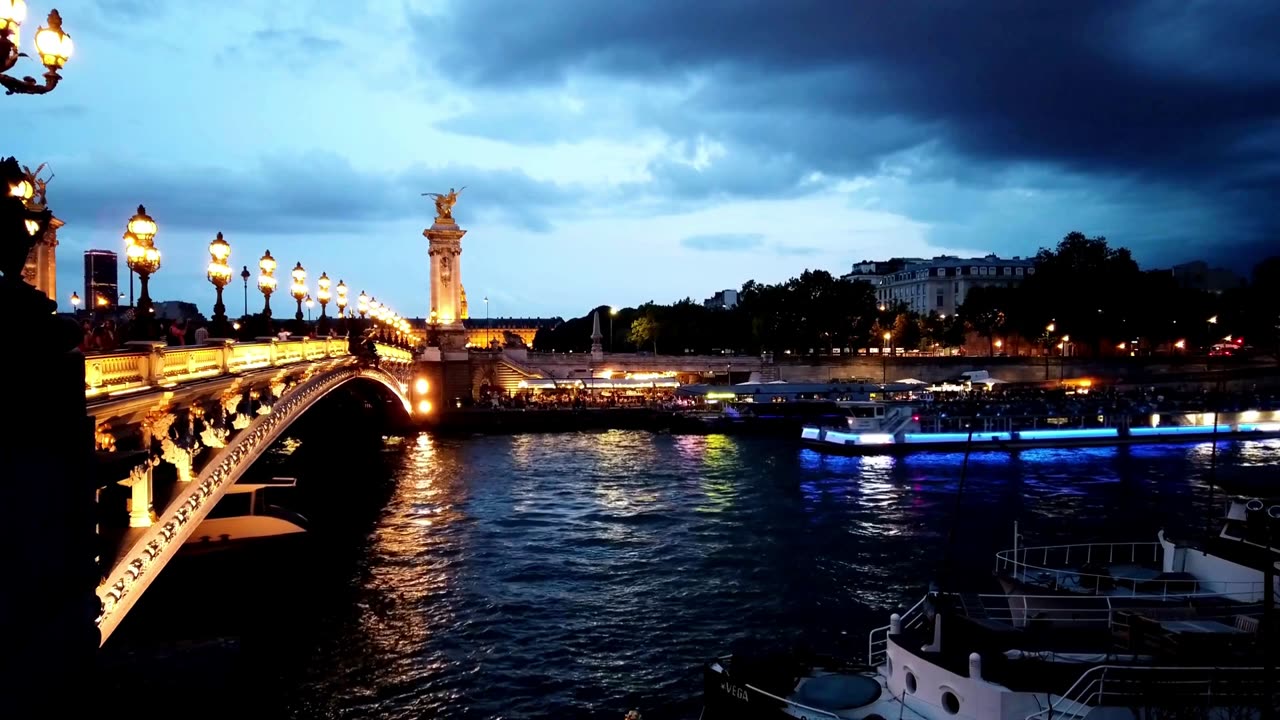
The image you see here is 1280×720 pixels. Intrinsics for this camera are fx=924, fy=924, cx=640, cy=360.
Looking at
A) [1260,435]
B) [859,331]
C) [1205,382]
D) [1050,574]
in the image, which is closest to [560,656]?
[1050,574]

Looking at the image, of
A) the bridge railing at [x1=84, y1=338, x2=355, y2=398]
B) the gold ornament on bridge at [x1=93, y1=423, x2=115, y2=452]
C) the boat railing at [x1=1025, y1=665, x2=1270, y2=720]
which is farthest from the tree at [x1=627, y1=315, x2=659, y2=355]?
the boat railing at [x1=1025, y1=665, x2=1270, y2=720]

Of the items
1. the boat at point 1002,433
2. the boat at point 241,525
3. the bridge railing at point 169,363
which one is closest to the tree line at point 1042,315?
the boat at point 1002,433

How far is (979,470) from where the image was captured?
4025 centimetres

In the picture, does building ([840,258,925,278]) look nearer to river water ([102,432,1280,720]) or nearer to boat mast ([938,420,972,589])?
river water ([102,432,1280,720])

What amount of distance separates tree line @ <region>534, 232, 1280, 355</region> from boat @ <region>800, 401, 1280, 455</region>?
28397 mm

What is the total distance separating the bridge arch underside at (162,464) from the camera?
1079cm

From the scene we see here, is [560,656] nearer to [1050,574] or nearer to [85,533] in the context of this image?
[1050,574]

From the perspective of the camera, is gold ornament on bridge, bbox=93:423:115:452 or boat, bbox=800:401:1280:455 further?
boat, bbox=800:401:1280:455

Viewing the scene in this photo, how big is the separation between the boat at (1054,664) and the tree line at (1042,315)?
219 ft

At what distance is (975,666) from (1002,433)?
39805 mm

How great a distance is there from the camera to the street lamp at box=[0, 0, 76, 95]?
5.85 m

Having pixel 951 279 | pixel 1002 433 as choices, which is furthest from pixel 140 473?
pixel 951 279

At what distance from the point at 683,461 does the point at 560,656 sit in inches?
997

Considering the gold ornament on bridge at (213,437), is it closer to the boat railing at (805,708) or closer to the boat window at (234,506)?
the boat railing at (805,708)
